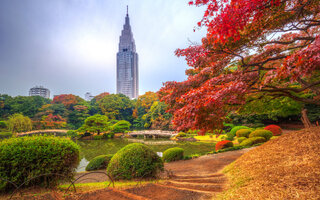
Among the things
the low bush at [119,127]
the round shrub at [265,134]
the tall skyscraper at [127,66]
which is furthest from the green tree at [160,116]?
the tall skyscraper at [127,66]

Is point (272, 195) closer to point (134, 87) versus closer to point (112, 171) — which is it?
point (112, 171)

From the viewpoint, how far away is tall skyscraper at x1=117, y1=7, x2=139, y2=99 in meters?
72.2

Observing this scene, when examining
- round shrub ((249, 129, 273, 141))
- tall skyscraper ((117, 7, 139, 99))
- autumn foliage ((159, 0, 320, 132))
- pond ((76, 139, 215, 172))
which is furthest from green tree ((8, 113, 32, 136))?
tall skyscraper ((117, 7, 139, 99))

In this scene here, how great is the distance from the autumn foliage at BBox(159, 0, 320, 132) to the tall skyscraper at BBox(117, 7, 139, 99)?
68869 millimetres

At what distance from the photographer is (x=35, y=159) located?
3232 millimetres

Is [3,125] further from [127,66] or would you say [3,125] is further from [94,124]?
[127,66]

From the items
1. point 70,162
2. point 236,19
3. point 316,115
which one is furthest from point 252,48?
point 316,115

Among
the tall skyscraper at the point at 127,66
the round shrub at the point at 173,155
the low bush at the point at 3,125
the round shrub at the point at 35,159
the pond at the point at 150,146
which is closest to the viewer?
the round shrub at the point at 35,159

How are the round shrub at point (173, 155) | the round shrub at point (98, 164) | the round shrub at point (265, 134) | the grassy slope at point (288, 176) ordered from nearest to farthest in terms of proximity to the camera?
the grassy slope at point (288, 176) → the round shrub at point (98, 164) → the round shrub at point (173, 155) → the round shrub at point (265, 134)

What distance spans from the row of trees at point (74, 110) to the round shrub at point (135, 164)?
1840 cm

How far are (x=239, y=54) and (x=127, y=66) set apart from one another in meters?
73.3

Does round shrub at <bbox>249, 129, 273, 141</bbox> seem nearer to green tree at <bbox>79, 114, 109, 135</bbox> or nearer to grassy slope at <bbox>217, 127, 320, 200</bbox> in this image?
grassy slope at <bbox>217, 127, 320, 200</bbox>

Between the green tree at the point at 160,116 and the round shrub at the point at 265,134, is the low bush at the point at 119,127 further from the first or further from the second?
the round shrub at the point at 265,134

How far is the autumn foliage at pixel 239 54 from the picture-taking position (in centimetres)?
243
